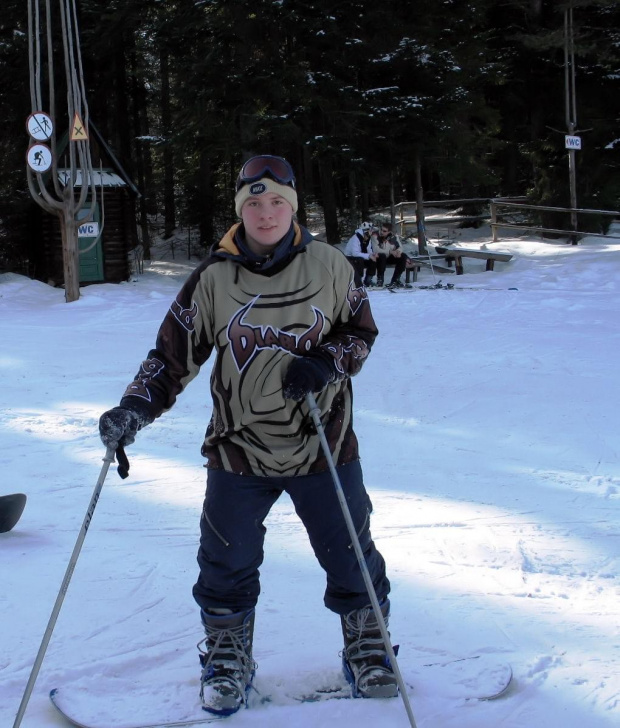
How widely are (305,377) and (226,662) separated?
95 centimetres

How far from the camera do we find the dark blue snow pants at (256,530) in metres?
2.38

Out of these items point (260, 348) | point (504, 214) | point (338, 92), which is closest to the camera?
point (260, 348)

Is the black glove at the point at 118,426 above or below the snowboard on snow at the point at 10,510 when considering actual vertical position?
above

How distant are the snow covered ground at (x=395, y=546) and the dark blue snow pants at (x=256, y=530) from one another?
37cm

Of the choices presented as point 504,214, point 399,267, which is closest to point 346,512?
point 399,267

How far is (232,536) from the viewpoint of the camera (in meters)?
2.38

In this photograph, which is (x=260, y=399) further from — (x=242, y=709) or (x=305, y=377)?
(x=242, y=709)

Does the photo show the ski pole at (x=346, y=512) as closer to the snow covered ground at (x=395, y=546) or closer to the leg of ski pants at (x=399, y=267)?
the snow covered ground at (x=395, y=546)

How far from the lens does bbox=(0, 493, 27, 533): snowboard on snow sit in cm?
382

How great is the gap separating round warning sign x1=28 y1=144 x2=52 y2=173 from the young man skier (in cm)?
1164

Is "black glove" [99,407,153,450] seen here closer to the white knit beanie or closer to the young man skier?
the young man skier

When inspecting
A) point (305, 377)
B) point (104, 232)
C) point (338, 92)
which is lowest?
point (305, 377)

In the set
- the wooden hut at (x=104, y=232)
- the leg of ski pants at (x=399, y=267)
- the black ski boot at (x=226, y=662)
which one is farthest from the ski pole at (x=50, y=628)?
the wooden hut at (x=104, y=232)

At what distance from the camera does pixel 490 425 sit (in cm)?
603
